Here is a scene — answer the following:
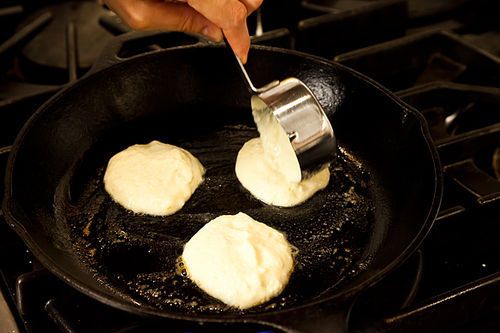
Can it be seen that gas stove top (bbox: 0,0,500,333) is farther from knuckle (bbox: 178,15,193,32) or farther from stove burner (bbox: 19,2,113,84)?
knuckle (bbox: 178,15,193,32)

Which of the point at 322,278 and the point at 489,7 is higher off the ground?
the point at 489,7

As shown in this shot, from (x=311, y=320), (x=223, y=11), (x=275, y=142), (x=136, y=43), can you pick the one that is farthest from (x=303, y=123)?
(x=136, y=43)

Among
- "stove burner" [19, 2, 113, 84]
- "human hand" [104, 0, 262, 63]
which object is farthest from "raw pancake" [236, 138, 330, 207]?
"stove burner" [19, 2, 113, 84]

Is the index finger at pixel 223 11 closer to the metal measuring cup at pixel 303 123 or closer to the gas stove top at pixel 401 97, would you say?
the metal measuring cup at pixel 303 123

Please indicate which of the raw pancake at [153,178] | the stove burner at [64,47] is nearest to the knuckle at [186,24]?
the raw pancake at [153,178]

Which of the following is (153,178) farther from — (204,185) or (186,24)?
(186,24)

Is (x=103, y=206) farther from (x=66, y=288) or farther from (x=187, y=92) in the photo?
(x=187, y=92)

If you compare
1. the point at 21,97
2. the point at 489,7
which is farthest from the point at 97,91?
the point at 489,7
